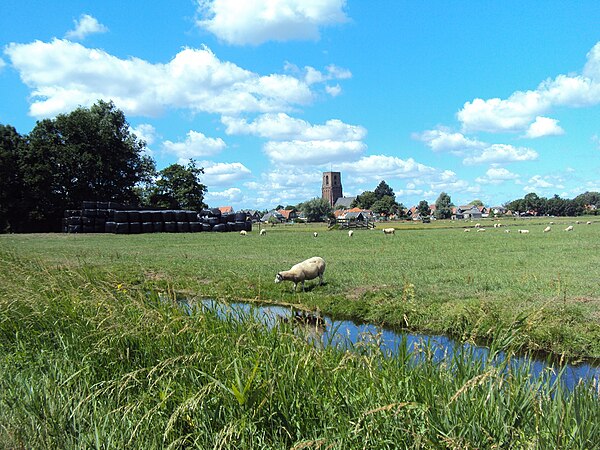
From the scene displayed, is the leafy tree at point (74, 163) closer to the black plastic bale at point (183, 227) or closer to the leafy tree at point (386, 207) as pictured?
the black plastic bale at point (183, 227)

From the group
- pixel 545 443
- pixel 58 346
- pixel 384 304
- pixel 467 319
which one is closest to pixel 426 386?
pixel 545 443

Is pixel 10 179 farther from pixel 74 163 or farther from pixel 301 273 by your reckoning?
pixel 301 273

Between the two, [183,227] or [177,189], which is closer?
[183,227]

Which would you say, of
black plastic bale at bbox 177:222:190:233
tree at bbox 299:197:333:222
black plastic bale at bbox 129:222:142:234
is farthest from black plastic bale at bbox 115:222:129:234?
tree at bbox 299:197:333:222

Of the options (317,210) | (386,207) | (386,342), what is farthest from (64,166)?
(386,207)

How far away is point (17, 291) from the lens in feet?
29.0

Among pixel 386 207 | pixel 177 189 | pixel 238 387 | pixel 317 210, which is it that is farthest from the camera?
pixel 386 207

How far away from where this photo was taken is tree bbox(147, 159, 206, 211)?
8560 centimetres

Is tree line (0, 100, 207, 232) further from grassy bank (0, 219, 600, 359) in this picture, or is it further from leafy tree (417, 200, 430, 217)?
leafy tree (417, 200, 430, 217)

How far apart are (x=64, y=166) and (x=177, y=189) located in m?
25.5

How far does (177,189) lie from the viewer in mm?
86500

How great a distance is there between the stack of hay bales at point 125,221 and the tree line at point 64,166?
277 inches

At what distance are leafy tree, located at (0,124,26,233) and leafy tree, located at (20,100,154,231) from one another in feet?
3.37

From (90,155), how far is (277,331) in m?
63.3
